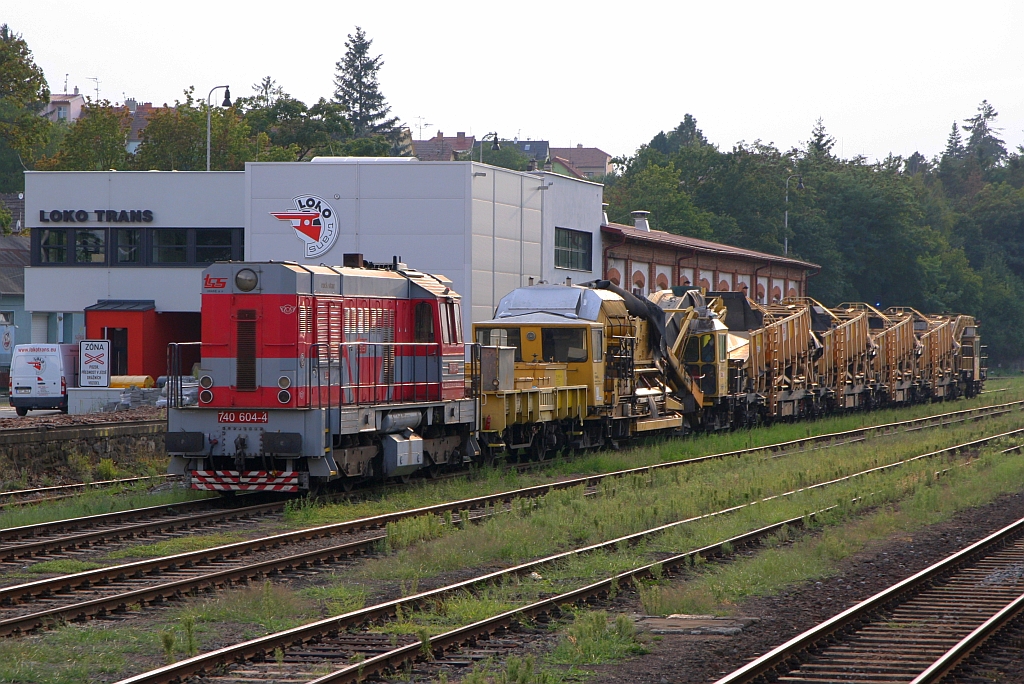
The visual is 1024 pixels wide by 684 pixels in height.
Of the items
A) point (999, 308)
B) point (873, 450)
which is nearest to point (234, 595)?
point (873, 450)

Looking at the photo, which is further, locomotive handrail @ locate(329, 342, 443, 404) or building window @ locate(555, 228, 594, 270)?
building window @ locate(555, 228, 594, 270)

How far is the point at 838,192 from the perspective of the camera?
80938 millimetres

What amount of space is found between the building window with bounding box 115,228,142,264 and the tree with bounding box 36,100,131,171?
1044 inches

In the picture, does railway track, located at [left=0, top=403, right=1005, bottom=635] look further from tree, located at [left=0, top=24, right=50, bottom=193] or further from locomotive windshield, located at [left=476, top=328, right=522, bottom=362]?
tree, located at [left=0, top=24, right=50, bottom=193]

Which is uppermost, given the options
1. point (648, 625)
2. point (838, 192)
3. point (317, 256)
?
point (838, 192)

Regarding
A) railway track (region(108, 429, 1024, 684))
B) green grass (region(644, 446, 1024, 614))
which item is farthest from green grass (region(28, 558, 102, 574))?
green grass (region(644, 446, 1024, 614))

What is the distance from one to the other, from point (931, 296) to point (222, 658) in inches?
3138

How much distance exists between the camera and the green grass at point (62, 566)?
11820 mm

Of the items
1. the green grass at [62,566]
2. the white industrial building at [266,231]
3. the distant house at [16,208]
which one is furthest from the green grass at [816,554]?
the distant house at [16,208]

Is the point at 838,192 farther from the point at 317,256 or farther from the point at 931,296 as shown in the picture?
the point at 317,256

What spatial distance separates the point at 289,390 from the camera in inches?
634

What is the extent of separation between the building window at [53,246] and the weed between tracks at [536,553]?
29173mm

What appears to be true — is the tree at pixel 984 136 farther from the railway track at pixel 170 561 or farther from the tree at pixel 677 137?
the railway track at pixel 170 561

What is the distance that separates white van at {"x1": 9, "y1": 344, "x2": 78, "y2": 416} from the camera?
3372 centimetres
